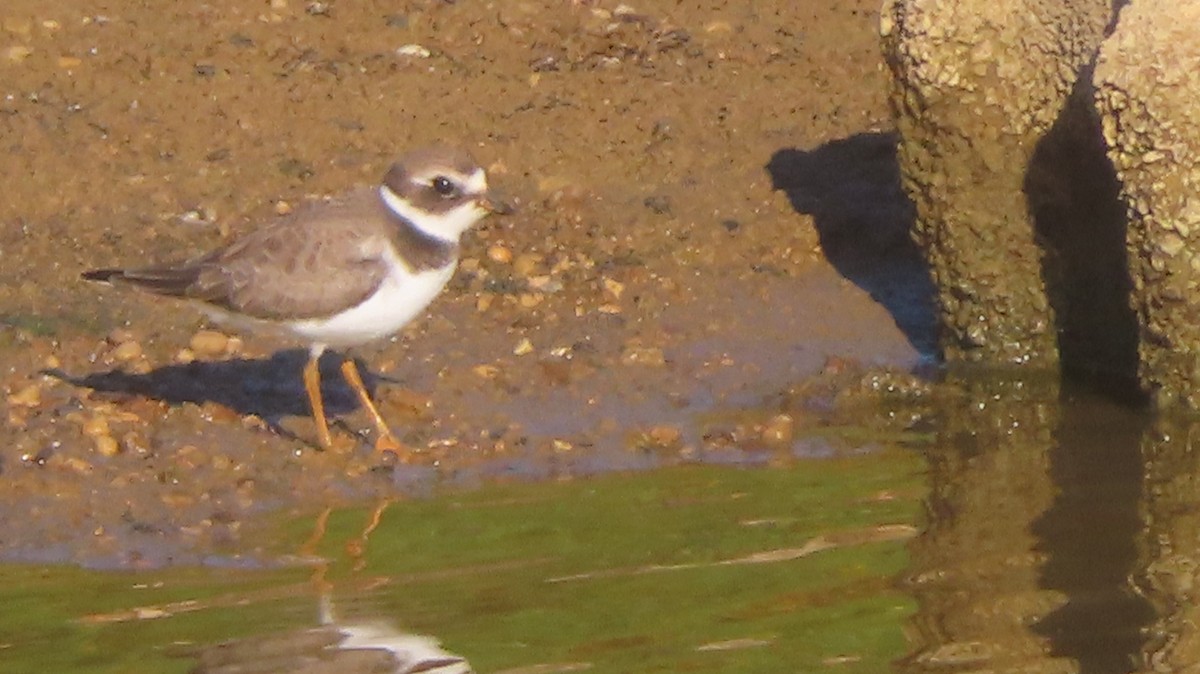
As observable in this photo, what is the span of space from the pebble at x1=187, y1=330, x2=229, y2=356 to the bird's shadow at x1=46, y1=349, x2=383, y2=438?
3.1 inches

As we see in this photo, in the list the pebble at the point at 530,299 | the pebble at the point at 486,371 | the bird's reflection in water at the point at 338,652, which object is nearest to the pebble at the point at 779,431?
the pebble at the point at 486,371

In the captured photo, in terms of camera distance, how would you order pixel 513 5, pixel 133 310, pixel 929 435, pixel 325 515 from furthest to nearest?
pixel 513 5 → pixel 133 310 → pixel 929 435 → pixel 325 515

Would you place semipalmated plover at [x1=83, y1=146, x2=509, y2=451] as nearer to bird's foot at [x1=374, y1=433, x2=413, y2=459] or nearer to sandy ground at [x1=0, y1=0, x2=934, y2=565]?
bird's foot at [x1=374, y1=433, x2=413, y2=459]

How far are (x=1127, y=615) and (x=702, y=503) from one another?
1.72 meters

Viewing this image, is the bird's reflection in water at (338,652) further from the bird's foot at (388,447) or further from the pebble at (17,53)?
the pebble at (17,53)

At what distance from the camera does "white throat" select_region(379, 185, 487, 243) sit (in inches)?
320

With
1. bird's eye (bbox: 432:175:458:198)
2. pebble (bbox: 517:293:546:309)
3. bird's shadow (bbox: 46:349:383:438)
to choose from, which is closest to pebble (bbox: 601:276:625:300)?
pebble (bbox: 517:293:546:309)

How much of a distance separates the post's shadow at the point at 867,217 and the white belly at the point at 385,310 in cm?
254

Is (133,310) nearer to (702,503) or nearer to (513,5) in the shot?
(702,503)

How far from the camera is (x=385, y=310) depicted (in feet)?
25.8

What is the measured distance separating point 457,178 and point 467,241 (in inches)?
83.0

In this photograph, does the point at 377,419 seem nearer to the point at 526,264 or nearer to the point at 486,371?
the point at 486,371

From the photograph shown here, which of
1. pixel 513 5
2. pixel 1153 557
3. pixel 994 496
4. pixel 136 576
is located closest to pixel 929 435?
pixel 994 496

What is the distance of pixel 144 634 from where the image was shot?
630cm
